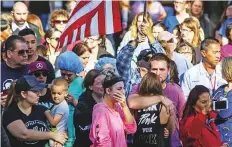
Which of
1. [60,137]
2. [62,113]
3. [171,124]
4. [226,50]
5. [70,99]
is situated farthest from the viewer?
[226,50]

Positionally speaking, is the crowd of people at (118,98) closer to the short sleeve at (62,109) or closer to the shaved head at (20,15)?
the short sleeve at (62,109)

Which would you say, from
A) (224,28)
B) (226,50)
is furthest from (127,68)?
(224,28)

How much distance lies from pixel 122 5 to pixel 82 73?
209 inches

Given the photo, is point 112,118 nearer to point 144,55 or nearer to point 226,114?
point 226,114

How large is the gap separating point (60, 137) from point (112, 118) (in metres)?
1.15

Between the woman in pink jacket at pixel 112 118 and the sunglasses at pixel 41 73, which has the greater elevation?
the sunglasses at pixel 41 73

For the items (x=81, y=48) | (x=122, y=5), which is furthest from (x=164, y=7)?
(x=81, y=48)

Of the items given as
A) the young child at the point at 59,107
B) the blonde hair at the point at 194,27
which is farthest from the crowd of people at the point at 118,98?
the blonde hair at the point at 194,27

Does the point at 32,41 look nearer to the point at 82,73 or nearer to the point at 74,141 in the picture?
the point at 82,73

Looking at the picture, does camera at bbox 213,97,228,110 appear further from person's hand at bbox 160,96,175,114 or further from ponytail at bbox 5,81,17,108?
ponytail at bbox 5,81,17,108

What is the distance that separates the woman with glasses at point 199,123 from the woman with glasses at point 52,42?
3580 mm

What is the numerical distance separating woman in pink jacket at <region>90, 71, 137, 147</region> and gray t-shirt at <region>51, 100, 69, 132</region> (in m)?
1.13

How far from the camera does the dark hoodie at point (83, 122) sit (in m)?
11.6

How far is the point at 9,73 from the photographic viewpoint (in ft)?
41.3
